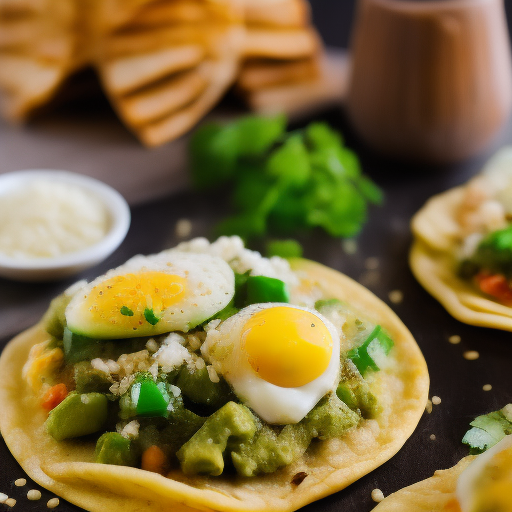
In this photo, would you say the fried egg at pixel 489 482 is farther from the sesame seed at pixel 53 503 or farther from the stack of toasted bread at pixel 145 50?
the stack of toasted bread at pixel 145 50

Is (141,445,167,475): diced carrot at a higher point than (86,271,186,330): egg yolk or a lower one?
lower

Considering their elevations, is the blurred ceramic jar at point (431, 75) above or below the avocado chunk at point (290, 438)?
above

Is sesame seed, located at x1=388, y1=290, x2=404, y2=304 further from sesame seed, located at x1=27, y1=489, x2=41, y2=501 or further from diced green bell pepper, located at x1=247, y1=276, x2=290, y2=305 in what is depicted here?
sesame seed, located at x1=27, y1=489, x2=41, y2=501

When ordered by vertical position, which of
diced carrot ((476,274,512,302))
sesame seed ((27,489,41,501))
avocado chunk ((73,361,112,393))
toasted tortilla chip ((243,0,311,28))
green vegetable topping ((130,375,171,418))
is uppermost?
toasted tortilla chip ((243,0,311,28))

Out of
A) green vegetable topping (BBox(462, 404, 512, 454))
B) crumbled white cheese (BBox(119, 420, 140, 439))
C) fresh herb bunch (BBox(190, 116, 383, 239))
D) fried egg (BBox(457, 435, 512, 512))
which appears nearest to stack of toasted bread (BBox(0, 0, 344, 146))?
fresh herb bunch (BBox(190, 116, 383, 239))

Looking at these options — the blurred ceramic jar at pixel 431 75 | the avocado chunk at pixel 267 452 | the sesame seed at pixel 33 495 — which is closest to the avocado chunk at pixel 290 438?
the avocado chunk at pixel 267 452

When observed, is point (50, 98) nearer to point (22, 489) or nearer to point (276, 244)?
point (276, 244)

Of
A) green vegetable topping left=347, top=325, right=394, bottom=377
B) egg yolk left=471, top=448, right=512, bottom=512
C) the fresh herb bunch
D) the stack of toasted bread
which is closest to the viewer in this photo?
egg yolk left=471, top=448, right=512, bottom=512
